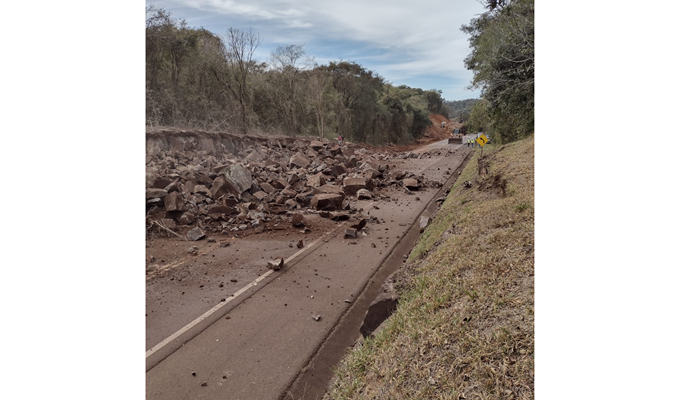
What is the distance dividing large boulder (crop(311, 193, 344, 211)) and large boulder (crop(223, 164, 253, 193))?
240 centimetres

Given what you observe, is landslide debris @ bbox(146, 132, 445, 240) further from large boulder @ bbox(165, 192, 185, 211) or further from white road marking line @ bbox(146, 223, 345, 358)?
white road marking line @ bbox(146, 223, 345, 358)

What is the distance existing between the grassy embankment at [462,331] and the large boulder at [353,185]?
8.50 metres

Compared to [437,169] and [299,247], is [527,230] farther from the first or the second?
[437,169]

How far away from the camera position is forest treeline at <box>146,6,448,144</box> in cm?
1616

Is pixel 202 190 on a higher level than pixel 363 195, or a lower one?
higher

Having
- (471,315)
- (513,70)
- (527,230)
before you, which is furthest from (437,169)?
(471,315)

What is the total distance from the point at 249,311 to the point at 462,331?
3.18 metres

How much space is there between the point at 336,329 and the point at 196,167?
31.0 ft

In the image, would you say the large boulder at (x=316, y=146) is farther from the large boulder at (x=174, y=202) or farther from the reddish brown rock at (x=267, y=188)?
the large boulder at (x=174, y=202)

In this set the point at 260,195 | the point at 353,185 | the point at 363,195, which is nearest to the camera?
the point at 260,195

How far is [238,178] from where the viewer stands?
1169 centimetres

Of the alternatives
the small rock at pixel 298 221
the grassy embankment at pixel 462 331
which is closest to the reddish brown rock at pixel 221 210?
the small rock at pixel 298 221

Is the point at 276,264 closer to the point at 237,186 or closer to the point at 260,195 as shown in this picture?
the point at 260,195

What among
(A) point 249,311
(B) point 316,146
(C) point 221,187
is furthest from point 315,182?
(A) point 249,311
